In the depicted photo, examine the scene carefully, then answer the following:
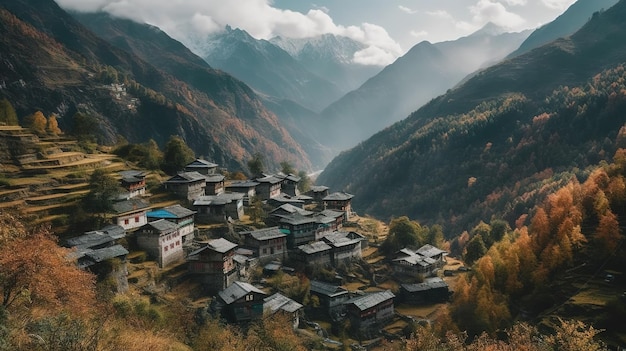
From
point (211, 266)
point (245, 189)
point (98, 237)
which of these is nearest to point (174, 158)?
point (245, 189)

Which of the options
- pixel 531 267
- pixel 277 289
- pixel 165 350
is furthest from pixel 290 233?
pixel 165 350

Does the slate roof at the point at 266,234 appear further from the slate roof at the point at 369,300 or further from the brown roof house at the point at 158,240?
the slate roof at the point at 369,300

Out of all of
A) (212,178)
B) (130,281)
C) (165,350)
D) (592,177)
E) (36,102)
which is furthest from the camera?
(36,102)

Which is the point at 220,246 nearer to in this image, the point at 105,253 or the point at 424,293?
the point at 105,253

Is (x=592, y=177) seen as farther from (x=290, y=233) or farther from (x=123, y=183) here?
(x=123, y=183)

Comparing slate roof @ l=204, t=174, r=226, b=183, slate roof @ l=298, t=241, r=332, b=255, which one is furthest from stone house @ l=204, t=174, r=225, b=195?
slate roof @ l=298, t=241, r=332, b=255

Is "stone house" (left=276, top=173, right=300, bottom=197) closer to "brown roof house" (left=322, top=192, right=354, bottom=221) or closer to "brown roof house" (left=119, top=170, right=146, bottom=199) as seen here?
"brown roof house" (left=322, top=192, right=354, bottom=221)

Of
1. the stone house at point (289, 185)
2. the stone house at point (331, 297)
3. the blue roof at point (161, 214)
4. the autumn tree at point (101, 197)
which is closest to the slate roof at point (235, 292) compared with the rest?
the stone house at point (331, 297)
